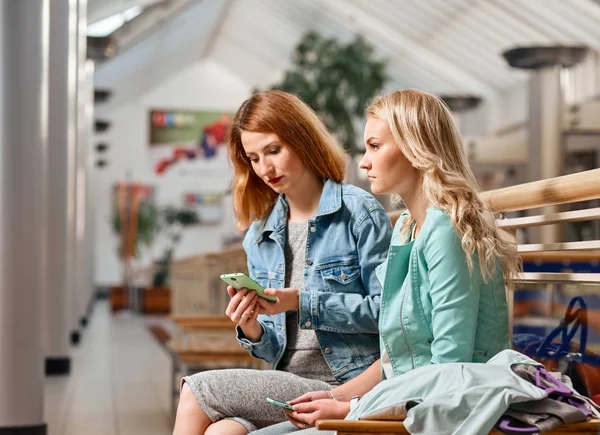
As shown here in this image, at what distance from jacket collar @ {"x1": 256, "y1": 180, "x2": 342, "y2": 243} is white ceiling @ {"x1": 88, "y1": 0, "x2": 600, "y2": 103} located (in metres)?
12.9

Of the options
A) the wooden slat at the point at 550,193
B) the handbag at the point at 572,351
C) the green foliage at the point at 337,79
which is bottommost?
the handbag at the point at 572,351

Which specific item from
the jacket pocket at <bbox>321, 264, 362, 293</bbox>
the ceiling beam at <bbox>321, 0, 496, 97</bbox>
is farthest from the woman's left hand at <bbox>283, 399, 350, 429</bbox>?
the ceiling beam at <bbox>321, 0, 496, 97</bbox>

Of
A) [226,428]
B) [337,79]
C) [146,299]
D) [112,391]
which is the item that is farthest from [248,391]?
[146,299]

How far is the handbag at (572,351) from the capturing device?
2.03 metres

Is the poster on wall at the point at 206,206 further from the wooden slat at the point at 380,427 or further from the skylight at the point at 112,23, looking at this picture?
the wooden slat at the point at 380,427

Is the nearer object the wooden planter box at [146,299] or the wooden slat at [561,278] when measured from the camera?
the wooden slat at [561,278]

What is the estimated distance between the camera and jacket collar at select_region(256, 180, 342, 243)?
2.28m

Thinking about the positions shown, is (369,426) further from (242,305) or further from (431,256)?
(242,305)

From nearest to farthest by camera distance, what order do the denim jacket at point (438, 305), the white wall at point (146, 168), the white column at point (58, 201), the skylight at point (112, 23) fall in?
1. the denim jacket at point (438, 305)
2. the white column at point (58, 201)
3. the skylight at point (112, 23)
4. the white wall at point (146, 168)

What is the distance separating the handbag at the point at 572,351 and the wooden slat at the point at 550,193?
0.97ft

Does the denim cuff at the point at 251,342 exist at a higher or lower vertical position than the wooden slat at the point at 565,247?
lower

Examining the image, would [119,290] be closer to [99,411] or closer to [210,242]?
[210,242]

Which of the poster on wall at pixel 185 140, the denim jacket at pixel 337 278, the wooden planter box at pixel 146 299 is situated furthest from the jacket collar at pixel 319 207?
the poster on wall at pixel 185 140

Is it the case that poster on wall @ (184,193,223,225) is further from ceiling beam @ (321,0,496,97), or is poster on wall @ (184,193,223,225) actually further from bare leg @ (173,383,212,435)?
bare leg @ (173,383,212,435)
